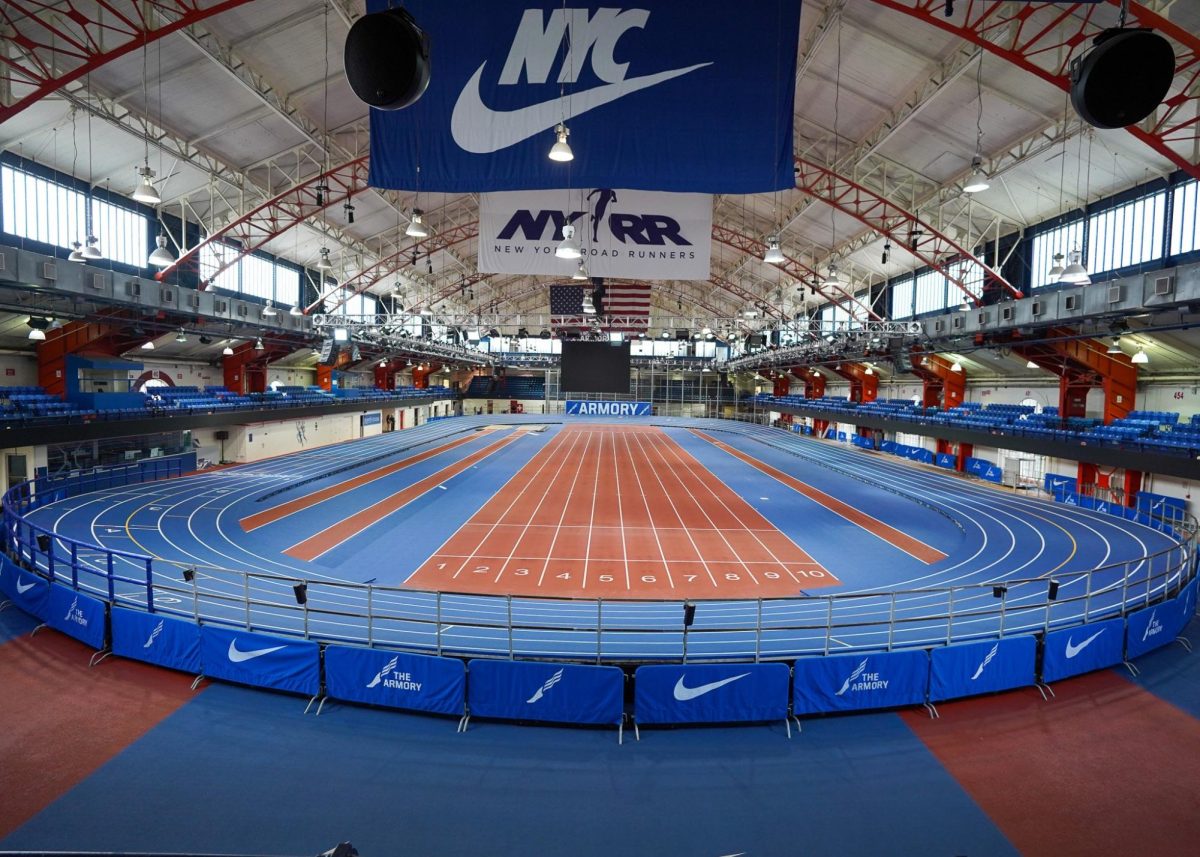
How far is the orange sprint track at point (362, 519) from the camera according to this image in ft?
47.0

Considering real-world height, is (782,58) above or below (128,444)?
above

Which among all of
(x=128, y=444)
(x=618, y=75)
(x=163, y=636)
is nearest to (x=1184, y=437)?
(x=618, y=75)

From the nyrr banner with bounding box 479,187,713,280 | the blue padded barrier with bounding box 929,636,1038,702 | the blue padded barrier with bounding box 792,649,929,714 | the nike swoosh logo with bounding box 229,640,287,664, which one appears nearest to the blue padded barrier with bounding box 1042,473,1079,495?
the blue padded barrier with bounding box 929,636,1038,702

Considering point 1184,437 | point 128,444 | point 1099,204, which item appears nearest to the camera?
point 1184,437

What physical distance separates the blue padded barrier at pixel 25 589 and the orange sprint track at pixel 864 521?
58.5ft

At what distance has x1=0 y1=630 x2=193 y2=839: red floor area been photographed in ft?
18.9

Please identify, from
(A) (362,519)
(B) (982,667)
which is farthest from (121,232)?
(B) (982,667)

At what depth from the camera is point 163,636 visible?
8.14 metres

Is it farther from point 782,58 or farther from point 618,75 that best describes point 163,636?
point 782,58

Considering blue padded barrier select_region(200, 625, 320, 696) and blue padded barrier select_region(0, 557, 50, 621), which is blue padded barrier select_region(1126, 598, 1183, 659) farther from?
blue padded barrier select_region(0, 557, 50, 621)

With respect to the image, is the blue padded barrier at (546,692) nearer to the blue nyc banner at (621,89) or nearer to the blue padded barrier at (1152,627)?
the blue nyc banner at (621,89)

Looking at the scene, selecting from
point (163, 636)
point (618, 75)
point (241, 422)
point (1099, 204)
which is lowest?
point (163, 636)

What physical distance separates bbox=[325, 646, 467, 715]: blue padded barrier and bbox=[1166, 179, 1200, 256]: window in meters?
23.7

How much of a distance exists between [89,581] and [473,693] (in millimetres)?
8915
